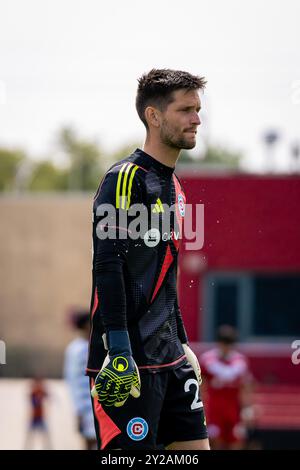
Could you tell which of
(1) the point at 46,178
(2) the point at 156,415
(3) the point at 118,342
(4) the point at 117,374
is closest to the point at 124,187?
(3) the point at 118,342

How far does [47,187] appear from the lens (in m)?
86.4

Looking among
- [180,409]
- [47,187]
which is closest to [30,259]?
[180,409]

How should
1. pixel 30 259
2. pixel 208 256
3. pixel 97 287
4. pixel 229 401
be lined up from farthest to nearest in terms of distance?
1. pixel 30 259
2. pixel 208 256
3. pixel 229 401
4. pixel 97 287

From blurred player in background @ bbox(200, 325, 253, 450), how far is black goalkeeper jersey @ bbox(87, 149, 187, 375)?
863 cm

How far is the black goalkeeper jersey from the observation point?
4.94 meters

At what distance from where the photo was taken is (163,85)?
5.14 metres

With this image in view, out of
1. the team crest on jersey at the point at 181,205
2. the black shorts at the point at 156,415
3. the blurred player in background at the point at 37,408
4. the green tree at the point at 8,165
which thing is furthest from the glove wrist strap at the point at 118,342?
the green tree at the point at 8,165

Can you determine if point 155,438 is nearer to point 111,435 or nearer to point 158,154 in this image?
point 111,435

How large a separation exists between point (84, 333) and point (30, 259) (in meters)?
31.7

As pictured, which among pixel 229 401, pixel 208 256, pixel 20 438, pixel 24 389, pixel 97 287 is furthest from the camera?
pixel 24 389

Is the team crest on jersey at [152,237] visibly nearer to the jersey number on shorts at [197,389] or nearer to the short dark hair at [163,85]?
the short dark hair at [163,85]

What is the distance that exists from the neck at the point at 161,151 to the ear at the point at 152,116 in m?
0.07

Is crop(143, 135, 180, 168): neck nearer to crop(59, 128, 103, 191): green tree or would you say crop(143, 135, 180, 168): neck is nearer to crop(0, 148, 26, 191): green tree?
crop(59, 128, 103, 191): green tree

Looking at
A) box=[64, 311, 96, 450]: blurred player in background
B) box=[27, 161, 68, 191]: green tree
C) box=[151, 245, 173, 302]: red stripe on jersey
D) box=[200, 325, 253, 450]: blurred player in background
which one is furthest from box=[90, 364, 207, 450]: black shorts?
box=[27, 161, 68, 191]: green tree
